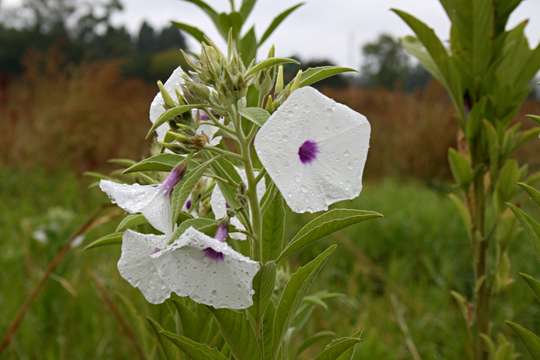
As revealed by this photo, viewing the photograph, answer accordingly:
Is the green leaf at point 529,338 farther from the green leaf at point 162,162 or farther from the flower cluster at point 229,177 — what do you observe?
the green leaf at point 162,162

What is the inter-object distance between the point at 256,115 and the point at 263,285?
0.71 feet

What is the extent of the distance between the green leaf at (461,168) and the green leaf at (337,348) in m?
0.61

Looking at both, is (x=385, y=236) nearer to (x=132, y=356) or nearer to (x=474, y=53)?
(x=132, y=356)

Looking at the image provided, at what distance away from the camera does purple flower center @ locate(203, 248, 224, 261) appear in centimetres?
70

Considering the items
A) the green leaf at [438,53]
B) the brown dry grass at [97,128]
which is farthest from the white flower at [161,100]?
the brown dry grass at [97,128]

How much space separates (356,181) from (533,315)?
226 centimetres

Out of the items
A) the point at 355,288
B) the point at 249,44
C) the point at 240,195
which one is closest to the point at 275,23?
the point at 249,44

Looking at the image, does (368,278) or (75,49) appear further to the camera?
(75,49)

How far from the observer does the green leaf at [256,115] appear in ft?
2.16

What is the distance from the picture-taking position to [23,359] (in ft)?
7.08

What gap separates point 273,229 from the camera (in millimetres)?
823

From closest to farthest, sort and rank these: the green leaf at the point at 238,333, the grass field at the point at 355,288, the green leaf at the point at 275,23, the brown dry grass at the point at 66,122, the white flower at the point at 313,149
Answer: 1. the white flower at the point at 313,149
2. the green leaf at the point at 238,333
3. the green leaf at the point at 275,23
4. the grass field at the point at 355,288
5. the brown dry grass at the point at 66,122

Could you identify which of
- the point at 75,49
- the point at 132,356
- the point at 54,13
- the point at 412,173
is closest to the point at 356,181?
the point at 132,356

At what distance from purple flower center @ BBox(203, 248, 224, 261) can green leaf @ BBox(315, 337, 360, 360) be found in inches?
7.6
